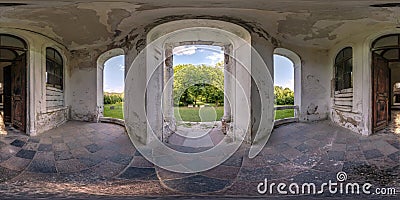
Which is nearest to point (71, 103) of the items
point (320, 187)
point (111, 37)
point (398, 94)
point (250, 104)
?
point (111, 37)

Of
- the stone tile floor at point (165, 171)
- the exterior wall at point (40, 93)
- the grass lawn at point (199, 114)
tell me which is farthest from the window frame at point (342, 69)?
the exterior wall at point (40, 93)

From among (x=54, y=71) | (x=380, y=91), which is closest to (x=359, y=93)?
(x=380, y=91)

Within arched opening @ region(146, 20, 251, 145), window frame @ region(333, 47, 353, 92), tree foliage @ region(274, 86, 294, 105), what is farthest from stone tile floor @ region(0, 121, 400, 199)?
arched opening @ region(146, 20, 251, 145)

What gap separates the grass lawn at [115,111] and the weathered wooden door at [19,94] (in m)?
0.50

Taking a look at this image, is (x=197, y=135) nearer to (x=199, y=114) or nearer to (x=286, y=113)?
(x=199, y=114)

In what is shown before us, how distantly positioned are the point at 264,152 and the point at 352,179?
607 mm

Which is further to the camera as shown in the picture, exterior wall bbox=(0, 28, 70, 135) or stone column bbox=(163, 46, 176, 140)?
stone column bbox=(163, 46, 176, 140)

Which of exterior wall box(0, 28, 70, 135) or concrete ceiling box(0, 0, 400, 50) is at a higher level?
concrete ceiling box(0, 0, 400, 50)

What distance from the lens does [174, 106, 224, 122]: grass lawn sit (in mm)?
2604

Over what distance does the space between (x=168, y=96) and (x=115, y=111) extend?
1161 millimetres

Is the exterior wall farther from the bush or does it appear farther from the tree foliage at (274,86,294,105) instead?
the tree foliage at (274,86,294,105)

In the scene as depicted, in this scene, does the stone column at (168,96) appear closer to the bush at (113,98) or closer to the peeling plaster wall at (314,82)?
the bush at (113,98)

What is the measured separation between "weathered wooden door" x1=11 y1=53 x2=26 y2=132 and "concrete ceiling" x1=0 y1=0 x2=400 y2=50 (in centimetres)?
27

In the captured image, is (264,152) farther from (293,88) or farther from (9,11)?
(9,11)
